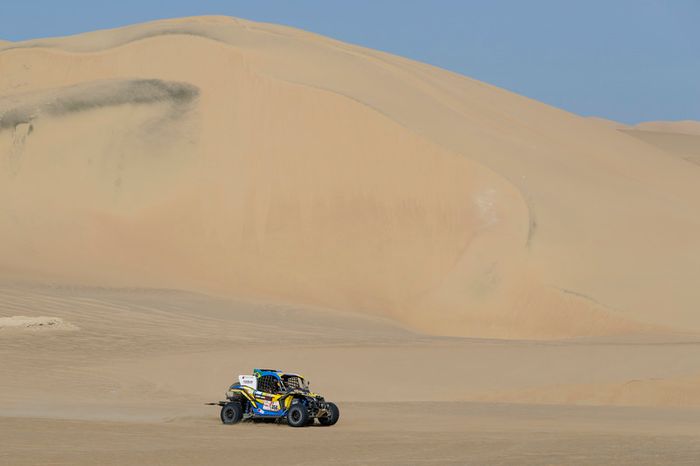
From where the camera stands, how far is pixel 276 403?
1855 centimetres

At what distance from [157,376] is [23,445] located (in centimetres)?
880

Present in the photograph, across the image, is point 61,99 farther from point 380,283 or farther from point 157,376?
point 157,376

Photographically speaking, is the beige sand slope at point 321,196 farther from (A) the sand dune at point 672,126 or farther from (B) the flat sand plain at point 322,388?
(A) the sand dune at point 672,126

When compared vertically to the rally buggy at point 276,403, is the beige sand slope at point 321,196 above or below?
above

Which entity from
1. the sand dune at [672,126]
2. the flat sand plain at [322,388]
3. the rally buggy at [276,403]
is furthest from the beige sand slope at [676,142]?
the rally buggy at [276,403]

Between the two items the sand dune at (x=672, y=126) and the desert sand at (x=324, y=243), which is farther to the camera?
the sand dune at (x=672, y=126)

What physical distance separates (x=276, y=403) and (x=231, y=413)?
0.68 metres

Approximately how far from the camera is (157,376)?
939 inches

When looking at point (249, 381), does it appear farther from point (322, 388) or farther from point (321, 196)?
point (321, 196)

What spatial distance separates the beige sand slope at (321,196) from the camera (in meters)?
34.1

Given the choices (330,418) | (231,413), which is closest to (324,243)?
(231,413)

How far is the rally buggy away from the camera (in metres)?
18.3

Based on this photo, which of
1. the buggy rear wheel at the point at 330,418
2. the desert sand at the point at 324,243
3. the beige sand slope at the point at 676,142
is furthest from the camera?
the beige sand slope at the point at 676,142

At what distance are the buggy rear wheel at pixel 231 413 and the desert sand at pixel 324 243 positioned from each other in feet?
1.55
